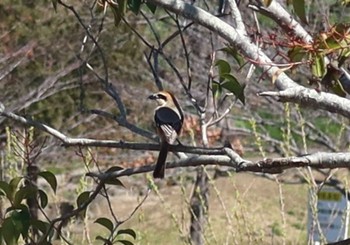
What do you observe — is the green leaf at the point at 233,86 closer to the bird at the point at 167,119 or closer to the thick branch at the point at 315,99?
the bird at the point at 167,119

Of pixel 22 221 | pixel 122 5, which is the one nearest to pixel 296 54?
pixel 122 5

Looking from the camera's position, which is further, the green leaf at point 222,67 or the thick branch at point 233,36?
the green leaf at point 222,67

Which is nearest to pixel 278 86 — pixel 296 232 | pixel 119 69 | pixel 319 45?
pixel 319 45

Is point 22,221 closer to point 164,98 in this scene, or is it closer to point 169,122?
point 169,122

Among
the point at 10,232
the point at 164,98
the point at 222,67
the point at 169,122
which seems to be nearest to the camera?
the point at 10,232

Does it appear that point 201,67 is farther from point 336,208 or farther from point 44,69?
point 336,208

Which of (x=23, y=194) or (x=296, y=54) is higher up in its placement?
(x=296, y=54)

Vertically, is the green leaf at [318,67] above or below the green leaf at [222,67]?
below

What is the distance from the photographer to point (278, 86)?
7.47 ft

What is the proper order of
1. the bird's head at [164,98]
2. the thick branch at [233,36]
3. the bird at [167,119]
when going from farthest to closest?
the bird's head at [164,98] → the bird at [167,119] → the thick branch at [233,36]

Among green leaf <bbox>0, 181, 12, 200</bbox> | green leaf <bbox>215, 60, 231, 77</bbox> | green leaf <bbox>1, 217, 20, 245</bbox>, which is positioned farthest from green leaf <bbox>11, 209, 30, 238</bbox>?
green leaf <bbox>215, 60, 231, 77</bbox>

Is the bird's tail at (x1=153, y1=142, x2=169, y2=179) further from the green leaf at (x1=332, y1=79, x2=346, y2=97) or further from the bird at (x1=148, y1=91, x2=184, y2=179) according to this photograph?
the green leaf at (x1=332, y1=79, x2=346, y2=97)

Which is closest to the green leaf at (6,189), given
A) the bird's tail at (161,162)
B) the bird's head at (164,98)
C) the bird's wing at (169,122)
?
the bird's tail at (161,162)

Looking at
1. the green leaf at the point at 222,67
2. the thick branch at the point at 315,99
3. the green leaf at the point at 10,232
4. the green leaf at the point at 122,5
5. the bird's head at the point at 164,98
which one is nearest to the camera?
the thick branch at the point at 315,99
